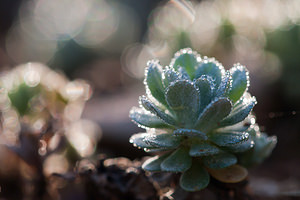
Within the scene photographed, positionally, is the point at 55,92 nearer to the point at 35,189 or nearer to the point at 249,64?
the point at 35,189

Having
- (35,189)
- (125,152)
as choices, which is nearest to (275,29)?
(125,152)

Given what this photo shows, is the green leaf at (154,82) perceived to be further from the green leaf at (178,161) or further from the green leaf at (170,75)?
the green leaf at (178,161)

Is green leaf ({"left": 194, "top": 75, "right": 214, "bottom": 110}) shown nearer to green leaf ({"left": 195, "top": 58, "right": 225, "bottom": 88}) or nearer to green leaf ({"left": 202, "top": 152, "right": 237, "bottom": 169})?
green leaf ({"left": 195, "top": 58, "right": 225, "bottom": 88})

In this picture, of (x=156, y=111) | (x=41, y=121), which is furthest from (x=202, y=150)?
(x=41, y=121)

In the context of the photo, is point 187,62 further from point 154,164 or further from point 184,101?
point 154,164

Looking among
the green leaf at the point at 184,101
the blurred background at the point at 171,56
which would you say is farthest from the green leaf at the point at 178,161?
the blurred background at the point at 171,56

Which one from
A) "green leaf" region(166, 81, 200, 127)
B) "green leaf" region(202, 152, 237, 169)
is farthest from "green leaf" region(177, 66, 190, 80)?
"green leaf" region(202, 152, 237, 169)
